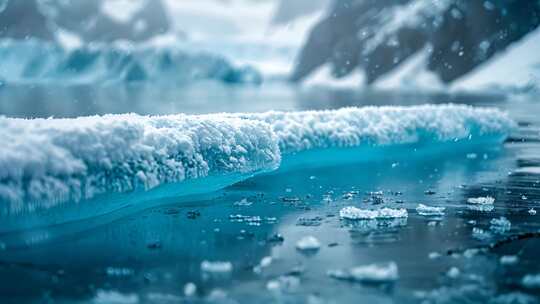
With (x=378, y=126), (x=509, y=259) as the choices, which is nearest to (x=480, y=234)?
(x=509, y=259)

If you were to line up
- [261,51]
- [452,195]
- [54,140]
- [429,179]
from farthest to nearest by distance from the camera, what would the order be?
[261,51] → [429,179] → [452,195] → [54,140]

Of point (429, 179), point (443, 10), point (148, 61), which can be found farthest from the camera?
point (443, 10)

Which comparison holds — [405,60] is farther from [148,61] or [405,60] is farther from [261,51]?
[261,51]

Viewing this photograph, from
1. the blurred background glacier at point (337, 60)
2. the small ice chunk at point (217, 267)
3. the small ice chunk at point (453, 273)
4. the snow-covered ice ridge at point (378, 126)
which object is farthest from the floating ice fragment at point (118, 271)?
the blurred background glacier at point (337, 60)

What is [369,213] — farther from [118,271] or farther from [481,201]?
[118,271]

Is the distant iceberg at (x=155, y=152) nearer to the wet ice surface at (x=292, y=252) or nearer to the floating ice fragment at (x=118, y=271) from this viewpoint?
the wet ice surface at (x=292, y=252)

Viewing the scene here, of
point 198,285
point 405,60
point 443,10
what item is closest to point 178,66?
point 405,60
